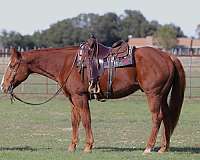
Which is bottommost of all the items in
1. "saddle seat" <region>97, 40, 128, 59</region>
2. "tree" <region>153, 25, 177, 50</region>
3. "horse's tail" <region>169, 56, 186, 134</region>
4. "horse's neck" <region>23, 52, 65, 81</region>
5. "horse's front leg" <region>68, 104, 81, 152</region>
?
"horse's front leg" <region>68, 104, 81, 152</region>

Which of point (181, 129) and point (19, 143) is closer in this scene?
point (19, 143)

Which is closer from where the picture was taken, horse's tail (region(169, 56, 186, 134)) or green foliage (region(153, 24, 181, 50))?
horse's tail (region(169, 56, 186, 134))

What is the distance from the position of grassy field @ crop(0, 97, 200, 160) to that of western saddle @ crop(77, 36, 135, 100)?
1245mm

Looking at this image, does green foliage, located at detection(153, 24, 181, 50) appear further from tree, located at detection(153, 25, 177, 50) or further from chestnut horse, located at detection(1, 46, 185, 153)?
chestnut horse, located at detection(1, 46, 185, 153)

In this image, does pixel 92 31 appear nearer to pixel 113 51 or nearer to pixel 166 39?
pixel 166 39

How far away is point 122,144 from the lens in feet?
39.1

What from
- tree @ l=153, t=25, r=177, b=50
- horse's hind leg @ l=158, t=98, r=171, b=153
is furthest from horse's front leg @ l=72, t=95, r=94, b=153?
tree @ l=153, t=25, r=177, b=50

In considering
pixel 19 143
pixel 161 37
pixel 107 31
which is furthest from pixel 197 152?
pixel 107 31

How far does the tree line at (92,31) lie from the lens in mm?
119062

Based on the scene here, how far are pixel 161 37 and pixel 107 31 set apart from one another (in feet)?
51.5

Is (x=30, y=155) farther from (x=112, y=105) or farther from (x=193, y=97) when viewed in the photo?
(x=193, y=97)

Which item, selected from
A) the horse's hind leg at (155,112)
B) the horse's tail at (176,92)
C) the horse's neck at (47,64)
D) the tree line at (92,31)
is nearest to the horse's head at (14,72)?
the horse's neck at (47,64)

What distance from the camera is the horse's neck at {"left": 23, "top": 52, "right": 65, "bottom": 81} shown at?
10148mm

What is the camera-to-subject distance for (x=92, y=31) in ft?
394
